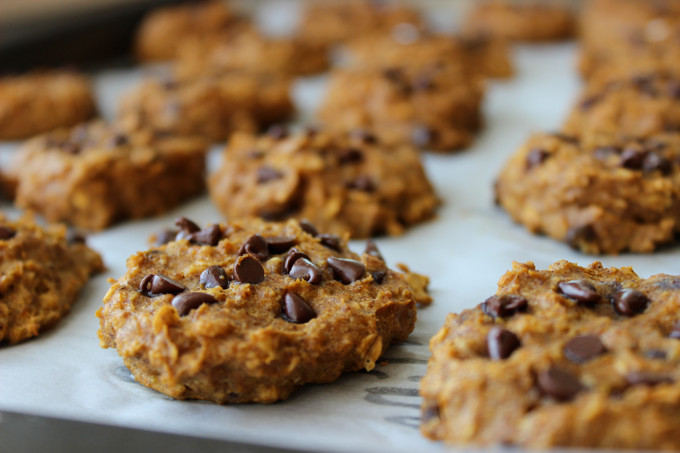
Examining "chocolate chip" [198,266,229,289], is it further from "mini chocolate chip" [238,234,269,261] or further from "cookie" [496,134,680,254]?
"cookie" [496,134,680,254]

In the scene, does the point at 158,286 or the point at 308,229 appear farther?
the point at 308,229

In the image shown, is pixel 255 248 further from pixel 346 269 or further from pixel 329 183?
pixel 329 183

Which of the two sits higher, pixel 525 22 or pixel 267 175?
pixel 525 22

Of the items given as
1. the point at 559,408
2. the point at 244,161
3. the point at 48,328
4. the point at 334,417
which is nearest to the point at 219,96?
the point at 244,161

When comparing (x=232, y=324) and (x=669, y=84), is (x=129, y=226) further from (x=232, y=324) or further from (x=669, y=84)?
(x=669, y=84)

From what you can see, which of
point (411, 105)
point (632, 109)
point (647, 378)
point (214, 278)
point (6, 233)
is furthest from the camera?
point (411, 105)

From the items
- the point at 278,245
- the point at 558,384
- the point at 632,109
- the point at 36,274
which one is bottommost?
the point at 558,384

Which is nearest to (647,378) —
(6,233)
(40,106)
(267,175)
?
(267,175)
